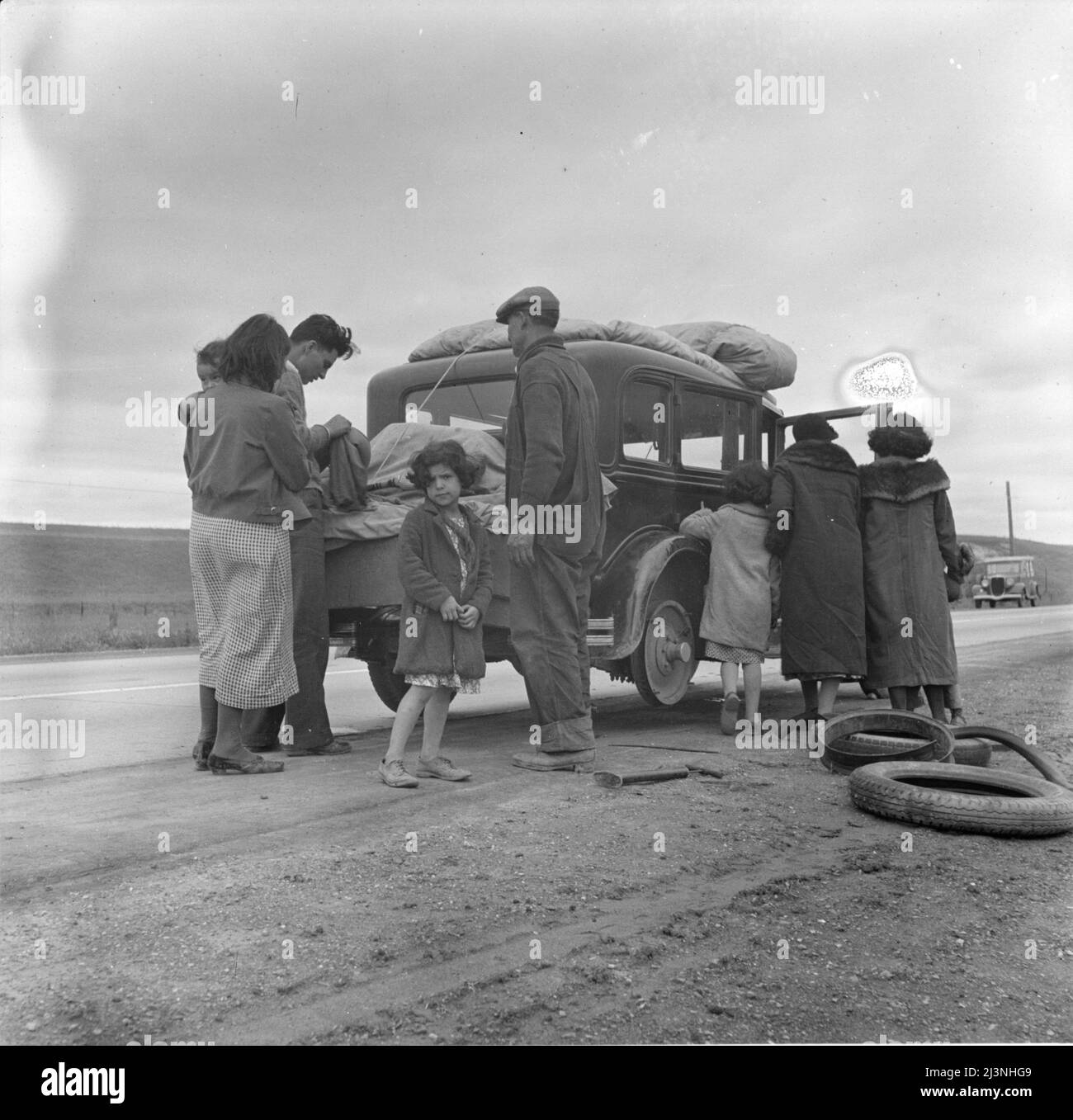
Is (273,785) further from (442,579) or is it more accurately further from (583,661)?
(583,661)

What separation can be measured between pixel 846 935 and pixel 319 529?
3.54 m

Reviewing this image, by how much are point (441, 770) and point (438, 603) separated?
0.75 metres

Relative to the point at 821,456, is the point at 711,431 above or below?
above

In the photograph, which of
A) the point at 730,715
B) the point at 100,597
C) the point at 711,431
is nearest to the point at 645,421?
the point at 711,431

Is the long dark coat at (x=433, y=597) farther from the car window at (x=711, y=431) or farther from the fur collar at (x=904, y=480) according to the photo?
the fur collar at (x=904, y=480)

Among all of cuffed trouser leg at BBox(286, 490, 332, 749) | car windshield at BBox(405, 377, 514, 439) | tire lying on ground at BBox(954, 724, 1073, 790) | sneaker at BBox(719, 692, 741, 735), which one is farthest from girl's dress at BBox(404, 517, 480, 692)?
tire lying on ground at BBox(954, 724, 1073, 790)

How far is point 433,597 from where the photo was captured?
4891 millimetres

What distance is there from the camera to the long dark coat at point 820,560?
6.48 m

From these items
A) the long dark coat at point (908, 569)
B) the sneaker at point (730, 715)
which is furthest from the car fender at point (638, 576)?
the long dark coat at point (908, 569)

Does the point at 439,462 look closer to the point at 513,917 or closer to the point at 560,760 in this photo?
the point at 560,760
